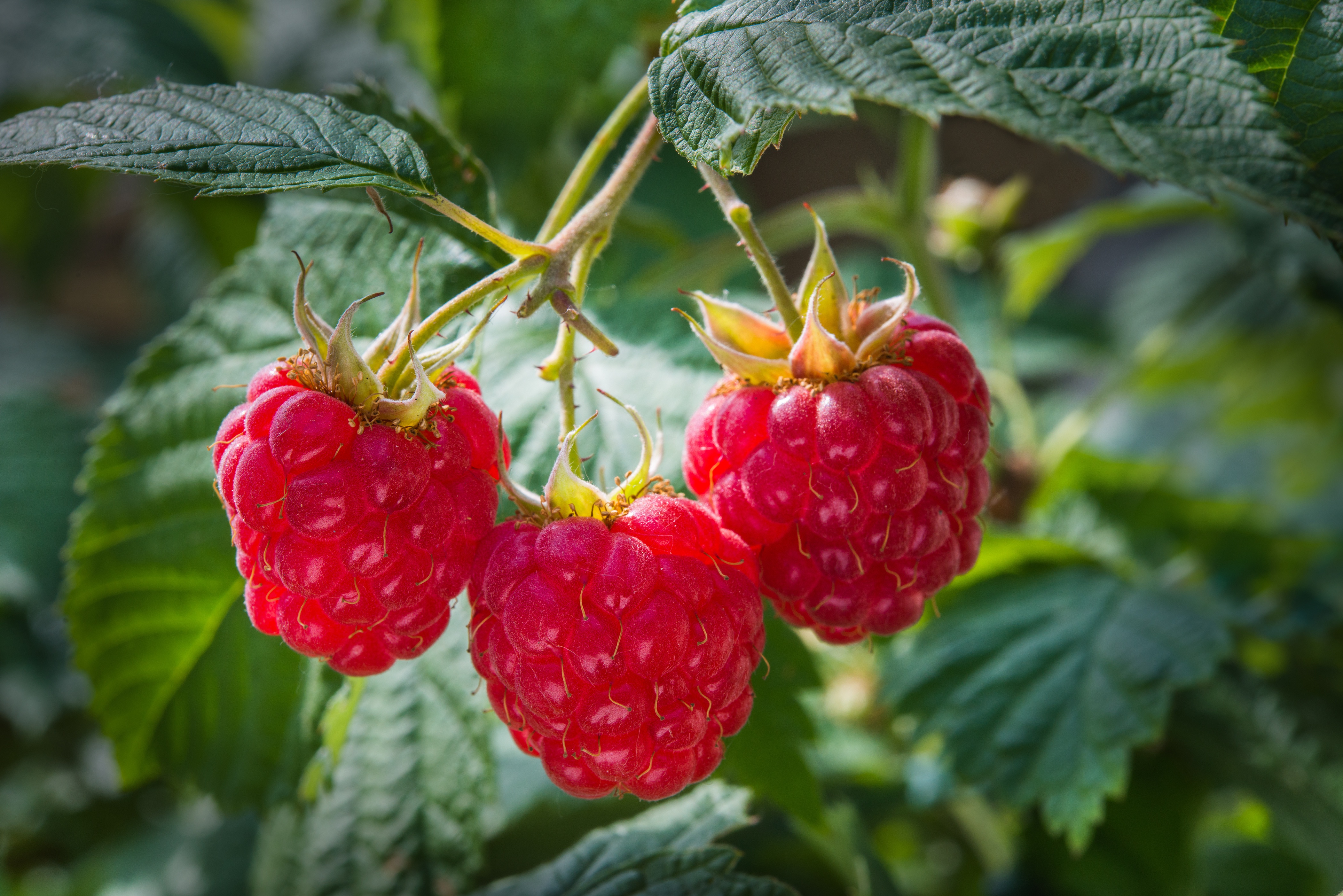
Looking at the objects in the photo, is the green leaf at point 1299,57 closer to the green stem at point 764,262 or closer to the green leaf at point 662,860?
the green stem at point 764,262

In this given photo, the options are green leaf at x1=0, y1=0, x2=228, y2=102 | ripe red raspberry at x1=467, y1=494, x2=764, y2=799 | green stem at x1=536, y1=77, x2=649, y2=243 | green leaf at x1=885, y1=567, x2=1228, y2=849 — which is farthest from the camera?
green leaf at x1=0, y1=0, x2=228, y2=102

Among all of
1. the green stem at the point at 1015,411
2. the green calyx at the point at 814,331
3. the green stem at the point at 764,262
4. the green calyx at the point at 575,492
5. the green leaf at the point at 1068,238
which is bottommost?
the green stem at the point at 1015,411

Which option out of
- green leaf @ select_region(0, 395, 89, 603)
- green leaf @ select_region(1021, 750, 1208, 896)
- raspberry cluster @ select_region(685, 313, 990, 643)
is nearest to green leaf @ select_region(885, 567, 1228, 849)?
green leaf @ select_region(1021, 750, 1208, 896)

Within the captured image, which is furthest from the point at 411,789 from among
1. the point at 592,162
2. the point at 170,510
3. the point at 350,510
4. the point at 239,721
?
the point at 592,162

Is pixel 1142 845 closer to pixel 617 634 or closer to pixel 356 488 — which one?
pixel 617 634

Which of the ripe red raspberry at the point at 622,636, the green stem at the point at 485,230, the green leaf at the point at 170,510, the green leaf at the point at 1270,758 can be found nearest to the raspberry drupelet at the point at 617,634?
the ripe red raspberry at the point at 622,636

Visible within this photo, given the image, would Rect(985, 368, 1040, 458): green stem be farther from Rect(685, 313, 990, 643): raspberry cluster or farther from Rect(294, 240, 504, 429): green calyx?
Rect(294, 240, 504, 429): green calyx
